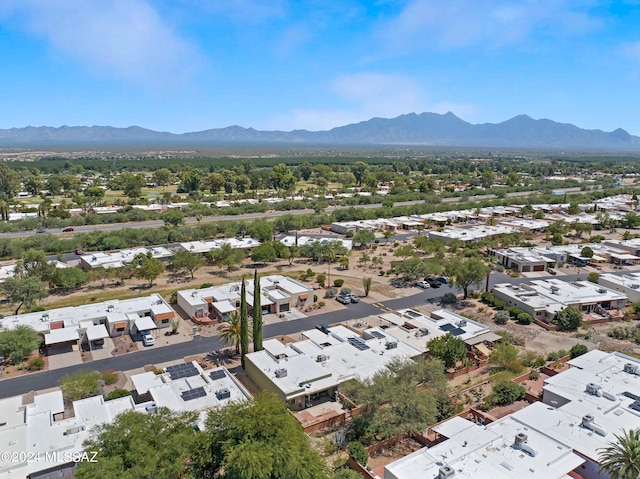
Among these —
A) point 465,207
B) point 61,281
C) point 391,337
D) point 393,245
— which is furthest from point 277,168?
point 391,337

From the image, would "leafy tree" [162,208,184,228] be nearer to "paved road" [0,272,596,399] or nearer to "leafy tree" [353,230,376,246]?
"leafy tree" [353,230,376,246]

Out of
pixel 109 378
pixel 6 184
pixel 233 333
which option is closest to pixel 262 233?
pixel 233 333

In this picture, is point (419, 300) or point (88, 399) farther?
point (419, 300)

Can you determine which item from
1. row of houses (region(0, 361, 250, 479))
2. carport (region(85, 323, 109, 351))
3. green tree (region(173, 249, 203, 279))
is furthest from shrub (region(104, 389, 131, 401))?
green tree (region(173, 249, 203, 279))

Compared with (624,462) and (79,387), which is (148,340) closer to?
(79,387)

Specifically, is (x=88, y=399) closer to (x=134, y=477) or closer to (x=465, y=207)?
(x=134, y=477)

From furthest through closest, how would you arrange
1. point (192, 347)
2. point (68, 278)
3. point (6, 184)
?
point (6, 184)
point (68, 278)
point (192, 347)
